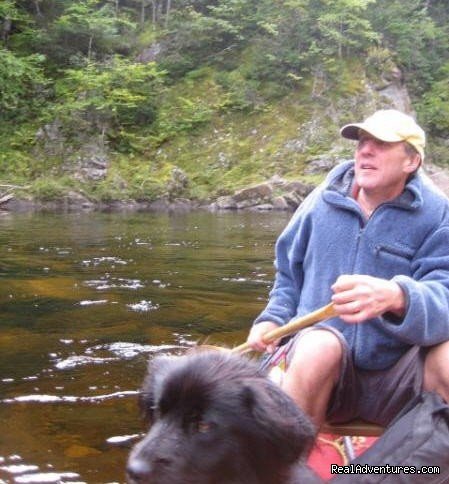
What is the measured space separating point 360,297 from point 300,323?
338 mm

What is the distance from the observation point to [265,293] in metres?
8.37

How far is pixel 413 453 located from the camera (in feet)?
8.21

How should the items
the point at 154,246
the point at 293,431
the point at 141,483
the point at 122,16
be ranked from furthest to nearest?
1. the point at 122,16
2. the point at 154,246
3. the point at 293,431
4. the point at 141,483

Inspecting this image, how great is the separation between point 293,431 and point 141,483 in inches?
18.3

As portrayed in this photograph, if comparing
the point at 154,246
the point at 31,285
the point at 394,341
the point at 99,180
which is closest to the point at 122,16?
the point at 99,180

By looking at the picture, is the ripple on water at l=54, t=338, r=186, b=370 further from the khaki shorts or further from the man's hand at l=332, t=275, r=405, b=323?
the man's hand at l=332, t=275, r=405, b=323

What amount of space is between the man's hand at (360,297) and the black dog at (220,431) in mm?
503

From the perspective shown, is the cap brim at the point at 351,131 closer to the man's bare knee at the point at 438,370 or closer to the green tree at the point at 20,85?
the man's bare knee at the point at 438,370

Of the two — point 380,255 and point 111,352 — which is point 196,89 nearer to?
point 111,352

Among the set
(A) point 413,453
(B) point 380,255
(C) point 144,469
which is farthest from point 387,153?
(C) point 144,469

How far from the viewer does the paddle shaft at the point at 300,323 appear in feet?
8.62

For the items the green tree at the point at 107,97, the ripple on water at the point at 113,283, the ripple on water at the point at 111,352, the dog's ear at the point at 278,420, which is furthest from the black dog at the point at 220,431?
the green tree at the point at 107,97

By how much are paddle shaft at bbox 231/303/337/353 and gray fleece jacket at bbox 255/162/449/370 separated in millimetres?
194

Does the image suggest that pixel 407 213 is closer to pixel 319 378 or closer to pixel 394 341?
pixel 394 341
